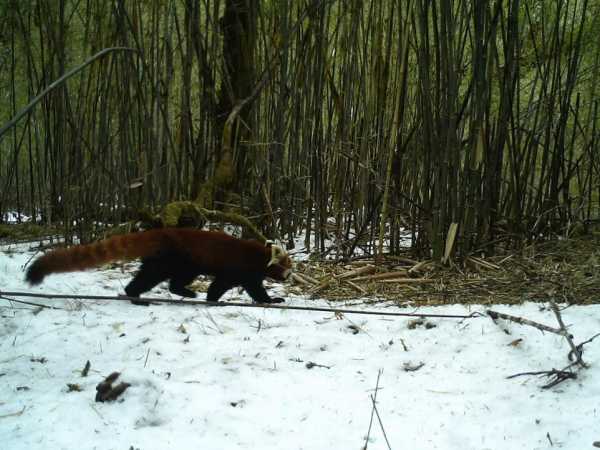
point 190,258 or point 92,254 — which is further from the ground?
point 92,254

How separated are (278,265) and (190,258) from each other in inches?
23.1

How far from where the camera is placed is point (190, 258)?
9.97 ft

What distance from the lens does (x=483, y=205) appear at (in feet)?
11.6

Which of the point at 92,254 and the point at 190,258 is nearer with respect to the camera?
the point at 92,254

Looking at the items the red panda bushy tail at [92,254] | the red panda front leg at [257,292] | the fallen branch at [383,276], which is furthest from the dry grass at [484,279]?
the red panda bushy tail at [92,254]

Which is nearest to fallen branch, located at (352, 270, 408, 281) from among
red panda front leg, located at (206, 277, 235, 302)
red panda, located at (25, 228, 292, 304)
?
red panda, located at (25, 228, 292, 304)

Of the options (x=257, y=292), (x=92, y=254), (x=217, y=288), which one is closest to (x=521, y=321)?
(x=257, y=292)

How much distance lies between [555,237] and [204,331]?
288 cm

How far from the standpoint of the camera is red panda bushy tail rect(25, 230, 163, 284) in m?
2.49

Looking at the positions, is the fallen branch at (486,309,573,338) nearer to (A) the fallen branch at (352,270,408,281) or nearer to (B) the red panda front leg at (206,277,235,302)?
(A) the fallen branch at (352,270,408,281)

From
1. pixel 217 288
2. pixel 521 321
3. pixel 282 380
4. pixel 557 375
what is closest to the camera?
pixel 557 375

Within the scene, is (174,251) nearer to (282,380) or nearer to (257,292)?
(257,292)

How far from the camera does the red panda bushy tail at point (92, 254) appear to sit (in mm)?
2492

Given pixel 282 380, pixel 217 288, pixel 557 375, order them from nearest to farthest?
pixel 557 375 → pixel 282 380 → pixel 217 288
